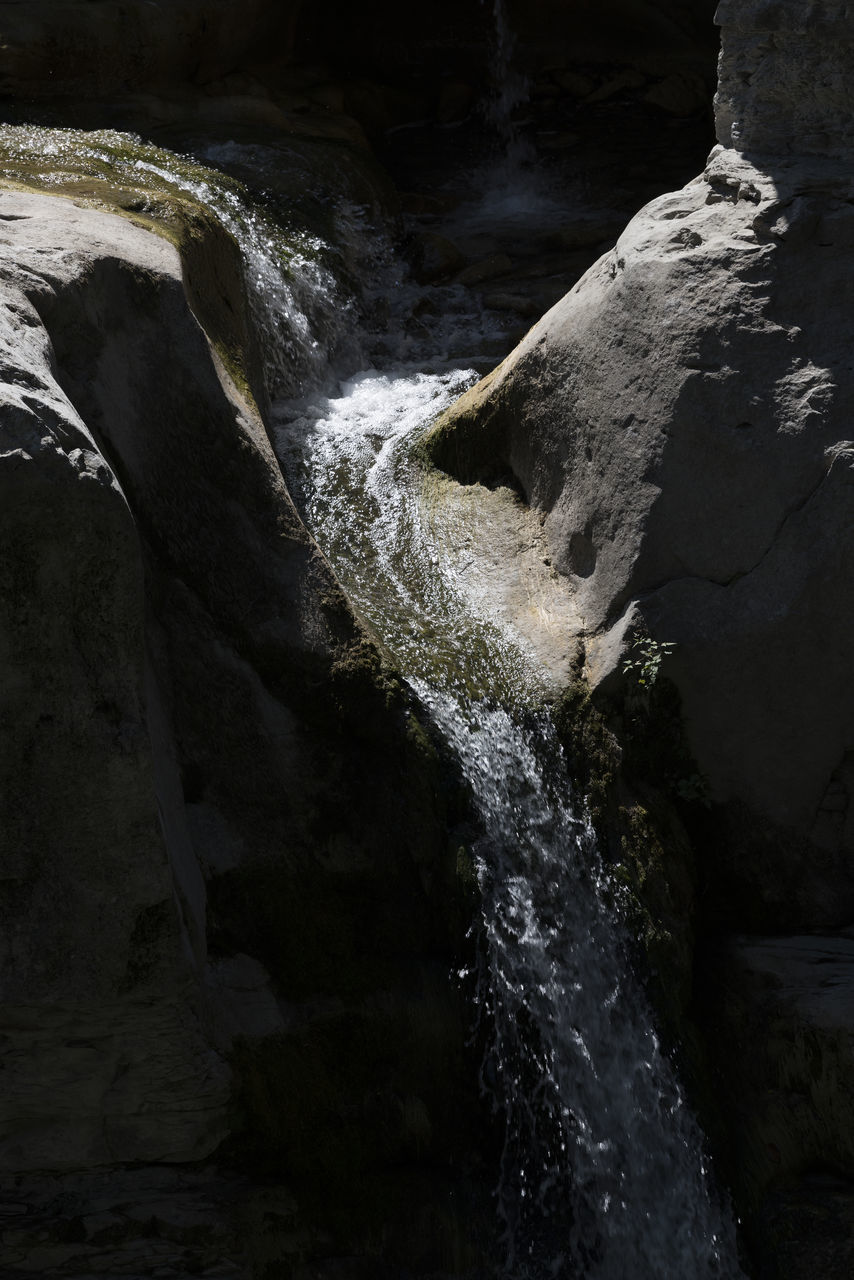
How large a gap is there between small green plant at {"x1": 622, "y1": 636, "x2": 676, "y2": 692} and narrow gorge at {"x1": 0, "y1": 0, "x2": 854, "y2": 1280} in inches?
0.7

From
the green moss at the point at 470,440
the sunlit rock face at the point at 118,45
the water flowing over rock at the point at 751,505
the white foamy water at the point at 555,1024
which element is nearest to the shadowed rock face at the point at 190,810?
the white foamy water at the point at 555,1024

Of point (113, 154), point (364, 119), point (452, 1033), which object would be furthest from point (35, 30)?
point (452, 1033)

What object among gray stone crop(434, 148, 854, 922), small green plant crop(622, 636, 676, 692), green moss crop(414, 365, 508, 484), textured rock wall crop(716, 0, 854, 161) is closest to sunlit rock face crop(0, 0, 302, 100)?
green moss crop(414, 365, 508, 484)

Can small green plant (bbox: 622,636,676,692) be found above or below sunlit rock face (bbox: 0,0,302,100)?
below

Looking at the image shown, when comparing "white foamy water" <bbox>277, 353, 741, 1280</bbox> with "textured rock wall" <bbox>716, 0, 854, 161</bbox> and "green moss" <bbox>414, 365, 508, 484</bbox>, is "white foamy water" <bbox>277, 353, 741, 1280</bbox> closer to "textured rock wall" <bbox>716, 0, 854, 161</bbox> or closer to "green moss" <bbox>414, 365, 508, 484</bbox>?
"green moss" <bbox>414, 365, 508, 484</bbox>

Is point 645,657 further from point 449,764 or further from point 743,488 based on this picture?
point 449,764

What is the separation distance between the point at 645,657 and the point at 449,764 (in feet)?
3.00

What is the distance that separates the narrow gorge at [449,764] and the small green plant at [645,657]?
0.7 inches

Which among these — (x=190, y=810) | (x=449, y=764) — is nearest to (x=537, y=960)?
(x=449, y=764)

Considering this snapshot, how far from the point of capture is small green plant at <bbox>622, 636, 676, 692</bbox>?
16.2ft

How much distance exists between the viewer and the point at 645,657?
4.95 metres

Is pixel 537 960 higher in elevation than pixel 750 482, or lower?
lower

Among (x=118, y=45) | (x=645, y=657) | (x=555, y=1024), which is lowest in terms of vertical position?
(x=555, y=1024)

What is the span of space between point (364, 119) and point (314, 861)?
9736 millimetres
